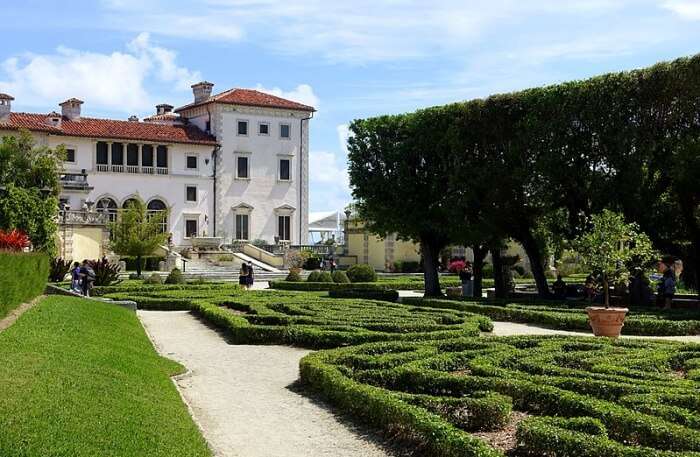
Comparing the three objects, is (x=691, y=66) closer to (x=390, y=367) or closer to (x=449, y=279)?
(x=390, y=367)

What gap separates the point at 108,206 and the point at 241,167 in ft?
33.3

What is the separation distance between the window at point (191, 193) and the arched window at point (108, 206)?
5154 mm

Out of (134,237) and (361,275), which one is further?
(134,237)

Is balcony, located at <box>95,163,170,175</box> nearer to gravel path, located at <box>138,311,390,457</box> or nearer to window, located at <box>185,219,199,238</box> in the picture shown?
window, located at <box>185,219,199,238</box>

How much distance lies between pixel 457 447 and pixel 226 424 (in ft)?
11.2

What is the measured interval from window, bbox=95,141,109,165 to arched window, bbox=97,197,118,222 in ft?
8.30

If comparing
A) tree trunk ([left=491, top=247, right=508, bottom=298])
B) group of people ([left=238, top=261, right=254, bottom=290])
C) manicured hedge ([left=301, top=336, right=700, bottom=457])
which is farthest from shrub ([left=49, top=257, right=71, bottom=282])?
manicured hedge ([left=301, top=336, right=700, bottom=457])

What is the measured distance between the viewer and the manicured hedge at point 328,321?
664 inches

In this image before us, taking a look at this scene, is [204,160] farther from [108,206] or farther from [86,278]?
[86,278]

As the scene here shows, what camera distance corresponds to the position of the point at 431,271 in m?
33.3

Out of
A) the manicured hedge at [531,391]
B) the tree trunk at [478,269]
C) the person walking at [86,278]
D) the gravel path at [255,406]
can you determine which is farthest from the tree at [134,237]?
the manicured hedge at [531,391]

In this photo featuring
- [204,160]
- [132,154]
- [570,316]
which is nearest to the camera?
[570,316]

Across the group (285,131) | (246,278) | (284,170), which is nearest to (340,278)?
(246,278)

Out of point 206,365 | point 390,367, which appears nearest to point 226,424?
point 390,367
